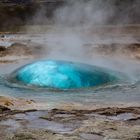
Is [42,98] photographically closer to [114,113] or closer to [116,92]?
[116,92]

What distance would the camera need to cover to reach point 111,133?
4734 millimetres

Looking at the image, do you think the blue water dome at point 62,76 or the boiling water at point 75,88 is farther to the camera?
the blue water dome at point 62,76

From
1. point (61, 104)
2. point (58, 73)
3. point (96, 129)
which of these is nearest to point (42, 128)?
point (96, 129)

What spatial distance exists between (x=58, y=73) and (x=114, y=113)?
294 cm

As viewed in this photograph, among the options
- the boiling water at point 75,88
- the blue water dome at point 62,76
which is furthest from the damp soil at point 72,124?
the blue water dome at point 62,76

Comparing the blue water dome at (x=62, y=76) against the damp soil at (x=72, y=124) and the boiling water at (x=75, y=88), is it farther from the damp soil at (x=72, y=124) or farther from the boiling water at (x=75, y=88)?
the damp soil at (x=72, y=124)

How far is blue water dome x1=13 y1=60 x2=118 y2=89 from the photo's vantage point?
8133mm

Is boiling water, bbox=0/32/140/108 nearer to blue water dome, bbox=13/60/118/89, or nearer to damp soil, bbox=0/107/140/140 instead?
blue water dome, bbox=13/60/118/89

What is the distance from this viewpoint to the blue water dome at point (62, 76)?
8133 mm

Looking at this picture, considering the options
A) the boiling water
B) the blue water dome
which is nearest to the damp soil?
the boiling water

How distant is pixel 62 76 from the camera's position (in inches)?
328

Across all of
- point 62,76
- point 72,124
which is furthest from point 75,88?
point 72,124

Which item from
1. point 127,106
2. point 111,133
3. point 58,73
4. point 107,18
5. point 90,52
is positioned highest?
point 107,18

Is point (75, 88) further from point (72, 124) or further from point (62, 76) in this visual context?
point (72, 124)
